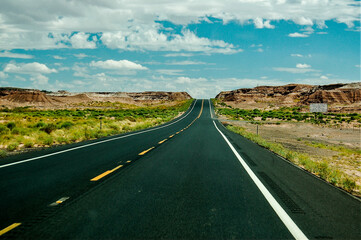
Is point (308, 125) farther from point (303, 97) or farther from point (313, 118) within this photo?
point (303, 97)

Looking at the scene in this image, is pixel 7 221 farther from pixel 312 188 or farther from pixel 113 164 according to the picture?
pixel 312 188

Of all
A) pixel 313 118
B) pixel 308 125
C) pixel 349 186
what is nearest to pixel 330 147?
pixel 349 186

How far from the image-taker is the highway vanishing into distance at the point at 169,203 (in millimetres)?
3730

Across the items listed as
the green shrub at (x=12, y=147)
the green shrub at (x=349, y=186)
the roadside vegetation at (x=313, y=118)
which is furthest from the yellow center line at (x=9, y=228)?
the roadside vegetation at (x=313, y=118)

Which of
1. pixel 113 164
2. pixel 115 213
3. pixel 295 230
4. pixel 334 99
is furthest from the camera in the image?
pixel 334 99

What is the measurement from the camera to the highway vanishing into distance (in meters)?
3.73

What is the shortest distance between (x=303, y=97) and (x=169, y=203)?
459 ft

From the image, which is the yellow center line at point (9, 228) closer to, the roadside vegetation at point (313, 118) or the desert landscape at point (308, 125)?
the desert landscape at point (308, 125)

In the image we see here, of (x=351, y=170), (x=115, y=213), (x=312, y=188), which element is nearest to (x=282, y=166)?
(x=312, y=188)

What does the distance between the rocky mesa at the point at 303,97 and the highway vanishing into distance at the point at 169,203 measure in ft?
268

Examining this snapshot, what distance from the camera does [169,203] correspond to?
4.86 m

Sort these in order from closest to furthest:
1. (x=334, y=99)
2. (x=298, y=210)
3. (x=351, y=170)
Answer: (x=298, y=210)
(x=351, y=170)
(x=334, y=99)

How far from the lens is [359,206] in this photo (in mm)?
5066

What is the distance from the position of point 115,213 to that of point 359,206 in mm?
4258
